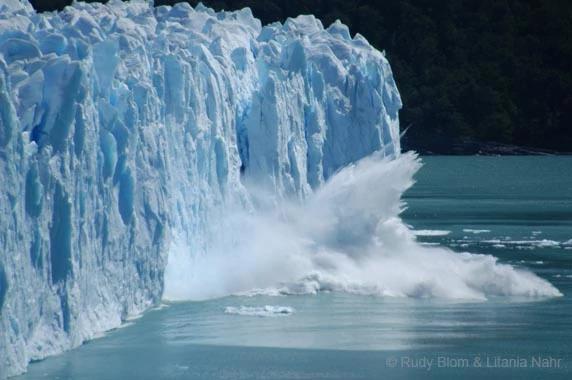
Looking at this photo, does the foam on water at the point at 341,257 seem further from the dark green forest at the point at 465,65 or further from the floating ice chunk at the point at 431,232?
the dark green forest at the point at 465,65

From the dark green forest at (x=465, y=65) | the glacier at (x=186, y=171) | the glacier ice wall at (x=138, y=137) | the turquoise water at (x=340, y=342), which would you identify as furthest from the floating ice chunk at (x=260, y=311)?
the dark green forest at (x=465, y=65)

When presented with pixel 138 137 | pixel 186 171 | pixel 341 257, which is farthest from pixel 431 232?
pixel 138 137

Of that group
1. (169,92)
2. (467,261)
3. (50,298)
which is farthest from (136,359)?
(467,261)

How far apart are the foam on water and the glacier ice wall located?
476 millimetres

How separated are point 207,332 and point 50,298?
3658 millimetres

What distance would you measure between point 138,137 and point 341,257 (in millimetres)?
6163

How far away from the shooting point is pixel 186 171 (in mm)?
22484

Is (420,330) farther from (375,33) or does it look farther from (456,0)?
(456,0)

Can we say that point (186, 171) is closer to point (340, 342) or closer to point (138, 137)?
point (138, 137)

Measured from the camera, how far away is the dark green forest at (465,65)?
3123 inches

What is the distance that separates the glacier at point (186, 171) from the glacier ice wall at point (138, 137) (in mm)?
29

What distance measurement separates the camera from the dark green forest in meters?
79.3

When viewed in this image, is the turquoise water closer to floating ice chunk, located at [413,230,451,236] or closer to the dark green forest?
floating ice chunk, located at [413,230,451,236]

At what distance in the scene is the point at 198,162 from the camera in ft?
75.7
